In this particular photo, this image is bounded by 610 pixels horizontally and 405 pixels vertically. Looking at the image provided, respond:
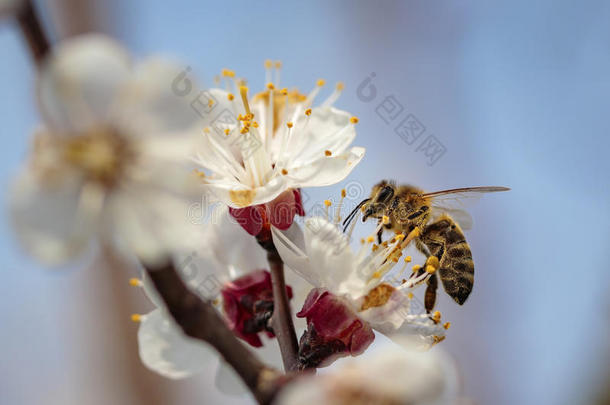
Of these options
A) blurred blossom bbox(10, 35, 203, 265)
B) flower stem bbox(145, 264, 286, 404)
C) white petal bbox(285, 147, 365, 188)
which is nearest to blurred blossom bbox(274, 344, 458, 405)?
flower stem bbox(145, 264, 286, 404)

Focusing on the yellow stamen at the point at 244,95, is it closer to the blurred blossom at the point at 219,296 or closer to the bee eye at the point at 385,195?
the blurred blossom at the point at 219,296

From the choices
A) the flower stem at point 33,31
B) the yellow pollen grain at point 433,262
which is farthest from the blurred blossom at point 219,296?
the flower stem at point 33,31

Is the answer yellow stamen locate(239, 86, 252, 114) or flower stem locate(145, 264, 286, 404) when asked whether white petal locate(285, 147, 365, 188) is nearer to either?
yellow stamen locate(239, 86, 252, 114)

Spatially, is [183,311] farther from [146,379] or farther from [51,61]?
[146,379]

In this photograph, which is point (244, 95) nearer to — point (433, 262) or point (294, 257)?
point (294, 257)

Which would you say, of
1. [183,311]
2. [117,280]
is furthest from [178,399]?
[183,311]

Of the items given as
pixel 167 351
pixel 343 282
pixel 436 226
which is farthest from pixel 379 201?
pixel 167 351
